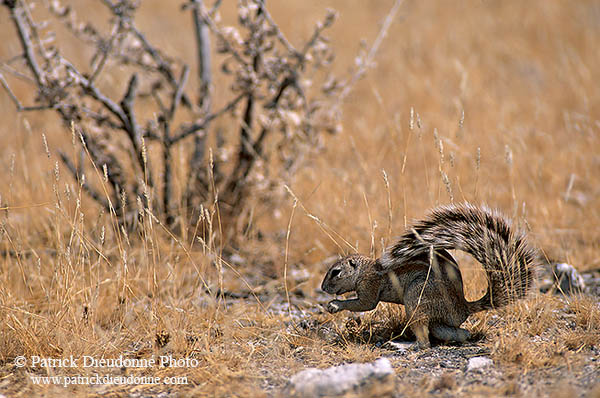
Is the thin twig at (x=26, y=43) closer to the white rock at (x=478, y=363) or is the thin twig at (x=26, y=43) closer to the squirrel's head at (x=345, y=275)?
the squirrel's head at (x=345, y=275)

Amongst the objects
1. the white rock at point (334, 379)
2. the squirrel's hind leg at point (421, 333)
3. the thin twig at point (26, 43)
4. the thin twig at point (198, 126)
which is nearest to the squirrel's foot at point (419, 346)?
the squirrel's hind leg at point (421, 333)

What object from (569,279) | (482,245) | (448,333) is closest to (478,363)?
(448,333)

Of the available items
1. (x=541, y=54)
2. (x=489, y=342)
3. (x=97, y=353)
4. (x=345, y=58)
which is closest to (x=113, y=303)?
(x=97, y=353)

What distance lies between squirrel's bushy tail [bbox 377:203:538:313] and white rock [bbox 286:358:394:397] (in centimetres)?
74

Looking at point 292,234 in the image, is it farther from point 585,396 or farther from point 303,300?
point 585,396

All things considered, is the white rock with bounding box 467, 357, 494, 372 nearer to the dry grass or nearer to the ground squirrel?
the dry grass

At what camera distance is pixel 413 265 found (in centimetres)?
342

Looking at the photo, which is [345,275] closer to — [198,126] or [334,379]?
[334,379]

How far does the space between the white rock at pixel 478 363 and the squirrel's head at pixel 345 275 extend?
79 cm

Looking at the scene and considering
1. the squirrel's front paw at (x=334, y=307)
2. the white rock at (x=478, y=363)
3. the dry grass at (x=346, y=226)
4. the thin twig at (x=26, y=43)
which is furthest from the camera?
the thin twig at (x=26, y=43)

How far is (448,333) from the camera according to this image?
11.3 ft

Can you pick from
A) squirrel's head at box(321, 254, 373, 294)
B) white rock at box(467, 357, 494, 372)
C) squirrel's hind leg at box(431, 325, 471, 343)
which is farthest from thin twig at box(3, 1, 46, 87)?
white rock at box(467, 357, 494, 372)

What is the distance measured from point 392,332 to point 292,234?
85.2 inches

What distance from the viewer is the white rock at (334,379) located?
276 cm
